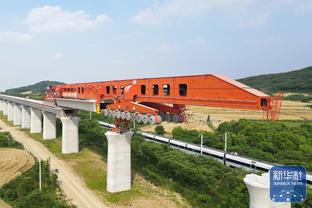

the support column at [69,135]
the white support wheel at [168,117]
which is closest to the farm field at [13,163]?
the support column at [69,135]

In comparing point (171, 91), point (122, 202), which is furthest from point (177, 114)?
point (122, 202)

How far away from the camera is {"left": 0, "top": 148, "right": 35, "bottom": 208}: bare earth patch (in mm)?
43031

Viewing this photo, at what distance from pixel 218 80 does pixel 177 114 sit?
23.4 ft

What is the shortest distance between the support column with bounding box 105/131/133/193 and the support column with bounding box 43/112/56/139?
35209 mm

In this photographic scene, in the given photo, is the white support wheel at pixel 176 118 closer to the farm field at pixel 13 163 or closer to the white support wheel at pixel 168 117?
the white support wheel at pixel 168 117

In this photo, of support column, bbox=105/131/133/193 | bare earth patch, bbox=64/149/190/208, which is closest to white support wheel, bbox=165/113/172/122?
support column, bbox=105/131/133/193

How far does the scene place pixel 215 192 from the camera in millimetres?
34781

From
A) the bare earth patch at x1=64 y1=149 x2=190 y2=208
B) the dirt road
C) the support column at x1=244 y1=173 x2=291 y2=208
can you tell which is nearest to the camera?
the support column at x1=244 y1=173 x2=291 y2=208

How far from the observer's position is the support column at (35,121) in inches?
3036

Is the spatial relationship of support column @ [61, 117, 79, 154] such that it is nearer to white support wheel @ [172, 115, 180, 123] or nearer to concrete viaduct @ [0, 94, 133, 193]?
concrete viaduct @ [0, 94, 133, 193]

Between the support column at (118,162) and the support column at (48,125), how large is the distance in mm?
35209

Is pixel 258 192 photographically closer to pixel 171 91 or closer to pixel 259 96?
pixel 259 96

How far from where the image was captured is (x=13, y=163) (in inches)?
1903

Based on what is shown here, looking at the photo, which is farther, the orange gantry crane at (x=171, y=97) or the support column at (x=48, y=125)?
the support column at (x=48, y=125)
